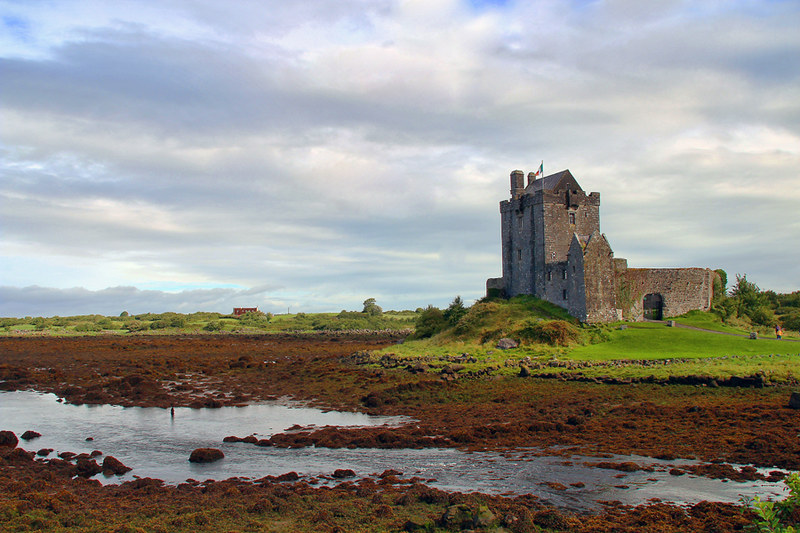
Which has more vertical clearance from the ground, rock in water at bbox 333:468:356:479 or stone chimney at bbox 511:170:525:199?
stone chimney at bbox 511:170:525:199

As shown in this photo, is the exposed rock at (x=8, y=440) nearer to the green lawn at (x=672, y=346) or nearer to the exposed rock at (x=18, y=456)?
the exposed rock at (x=18, y=456)

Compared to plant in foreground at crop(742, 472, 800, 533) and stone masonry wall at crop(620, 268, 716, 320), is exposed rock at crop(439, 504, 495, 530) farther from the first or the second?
stone masonry wall at crop(620, 268, 716, 320)

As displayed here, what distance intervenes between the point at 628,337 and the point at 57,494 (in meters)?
36.8

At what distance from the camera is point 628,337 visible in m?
42.1

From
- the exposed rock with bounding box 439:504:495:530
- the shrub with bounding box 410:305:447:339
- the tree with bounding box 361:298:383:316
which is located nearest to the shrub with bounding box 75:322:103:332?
the tree with bounding box 361:298:383:316

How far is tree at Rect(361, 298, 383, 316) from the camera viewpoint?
141525mm

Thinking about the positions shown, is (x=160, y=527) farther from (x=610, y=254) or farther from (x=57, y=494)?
(x=610, y=254)

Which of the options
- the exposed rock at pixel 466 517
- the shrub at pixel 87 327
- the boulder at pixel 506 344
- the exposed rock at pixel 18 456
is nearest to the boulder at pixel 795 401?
the exposed rock at pixel 466 517

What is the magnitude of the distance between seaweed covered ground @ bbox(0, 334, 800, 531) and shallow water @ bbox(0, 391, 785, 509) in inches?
35.6

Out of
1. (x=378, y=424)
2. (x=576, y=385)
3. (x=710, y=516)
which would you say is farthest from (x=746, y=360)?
(x=710, y=516)

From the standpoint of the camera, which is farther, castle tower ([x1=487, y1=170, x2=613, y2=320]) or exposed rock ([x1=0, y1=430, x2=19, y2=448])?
castle tower ([x1=487, y1=170, x2=613, y2=320])

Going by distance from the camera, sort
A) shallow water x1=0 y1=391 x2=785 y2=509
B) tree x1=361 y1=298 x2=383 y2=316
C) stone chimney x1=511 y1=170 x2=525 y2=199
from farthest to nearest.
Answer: tree x1=361 y1=298 x2=383 y2=316, stone chimney x1=511 y1=170 x2=525 y2=199, shallow water x1=0 y1=391 x2=785 y2=509

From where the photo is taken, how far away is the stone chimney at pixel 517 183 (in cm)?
5872

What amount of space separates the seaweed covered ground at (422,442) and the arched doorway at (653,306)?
2225 cm
